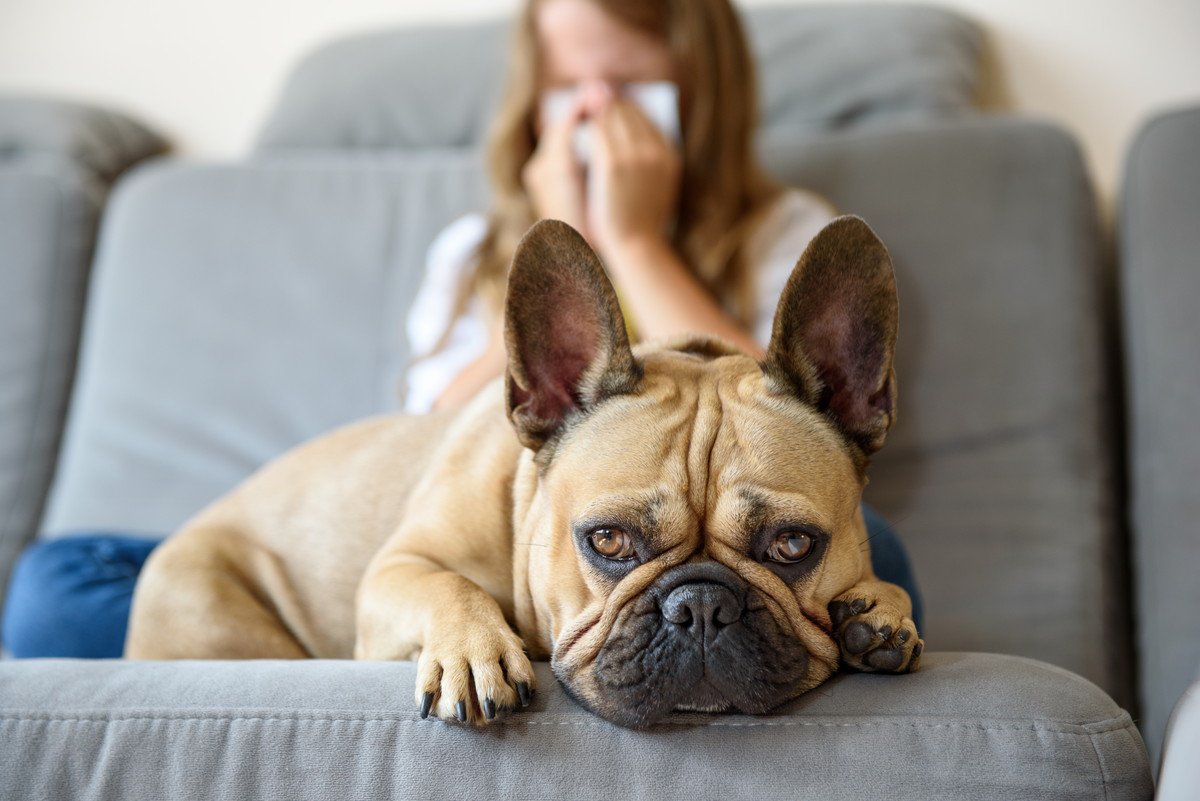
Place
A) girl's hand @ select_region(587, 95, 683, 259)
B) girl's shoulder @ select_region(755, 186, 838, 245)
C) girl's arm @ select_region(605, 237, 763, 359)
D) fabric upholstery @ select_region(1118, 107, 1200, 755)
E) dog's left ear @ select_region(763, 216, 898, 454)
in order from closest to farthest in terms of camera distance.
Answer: dog's left ear @ select_region(763, 216, 898, 454)
fabric upholstery @ select_region(1118, 107, 1200, 755)
girl's arm @ select_region(605, 237, 763, 359)
girl's hand @ select_region(587, 95, 683, 259)
girl's shoulder @ select_region(755, 186, 838, 245)

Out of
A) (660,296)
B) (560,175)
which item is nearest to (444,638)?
(660,296)

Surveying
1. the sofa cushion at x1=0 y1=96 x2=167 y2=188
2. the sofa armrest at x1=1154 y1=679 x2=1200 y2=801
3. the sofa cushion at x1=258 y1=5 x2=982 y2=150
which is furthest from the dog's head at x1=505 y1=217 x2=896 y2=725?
the sofa cushion at x1=0 y1=96 x2=167 y2=188

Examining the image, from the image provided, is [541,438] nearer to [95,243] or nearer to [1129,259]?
[1129,259]

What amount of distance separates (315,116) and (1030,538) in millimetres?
2483

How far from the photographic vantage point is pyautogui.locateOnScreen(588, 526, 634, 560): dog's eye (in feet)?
4.62

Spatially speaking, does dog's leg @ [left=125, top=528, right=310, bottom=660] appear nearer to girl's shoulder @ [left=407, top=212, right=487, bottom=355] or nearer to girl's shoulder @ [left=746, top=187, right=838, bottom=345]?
girl's shoulder @ [left=407, top=212, right=487, bottom=355]

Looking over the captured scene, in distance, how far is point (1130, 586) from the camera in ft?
8.06

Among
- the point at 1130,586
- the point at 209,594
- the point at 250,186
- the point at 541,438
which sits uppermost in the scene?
the point at 250,186

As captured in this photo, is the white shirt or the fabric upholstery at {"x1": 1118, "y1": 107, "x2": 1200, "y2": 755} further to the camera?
the white shirt

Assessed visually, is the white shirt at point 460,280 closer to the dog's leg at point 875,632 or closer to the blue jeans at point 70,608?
the blue jeans at point 70,608

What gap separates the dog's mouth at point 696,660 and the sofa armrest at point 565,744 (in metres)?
0.02

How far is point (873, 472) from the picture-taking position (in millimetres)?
2527

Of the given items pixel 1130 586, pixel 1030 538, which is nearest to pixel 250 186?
pixel 1030 538

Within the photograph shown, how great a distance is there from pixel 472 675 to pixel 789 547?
18.2 inches
